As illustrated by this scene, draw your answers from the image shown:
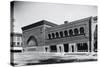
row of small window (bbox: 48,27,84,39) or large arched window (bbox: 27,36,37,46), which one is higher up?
row of small window (bbox: 48,27,84,39)

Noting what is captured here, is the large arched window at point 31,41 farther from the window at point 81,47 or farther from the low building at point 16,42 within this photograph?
the window at point 81,47

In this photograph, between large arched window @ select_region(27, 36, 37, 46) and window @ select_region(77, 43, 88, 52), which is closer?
large arched window @ select_region(27, 36, 37, 46)

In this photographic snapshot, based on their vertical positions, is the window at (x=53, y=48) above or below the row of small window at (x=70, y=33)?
below

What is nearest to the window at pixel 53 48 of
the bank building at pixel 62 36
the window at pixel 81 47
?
the bank building at pixel 62 36

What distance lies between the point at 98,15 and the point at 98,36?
0.46 m

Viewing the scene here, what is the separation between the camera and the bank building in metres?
3.70

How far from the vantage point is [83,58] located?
4.10 m

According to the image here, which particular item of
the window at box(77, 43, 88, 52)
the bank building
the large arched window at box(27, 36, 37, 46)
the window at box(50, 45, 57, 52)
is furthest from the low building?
the window at box(77, 43, 88, 52)

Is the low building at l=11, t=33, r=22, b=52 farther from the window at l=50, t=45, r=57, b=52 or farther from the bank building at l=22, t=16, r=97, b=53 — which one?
the window at l=50, t=45, r=57, b=52

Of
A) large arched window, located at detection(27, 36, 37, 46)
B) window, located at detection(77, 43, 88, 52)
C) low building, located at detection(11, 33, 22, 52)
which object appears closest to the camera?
low building, located at detection(11, 33, 22, 52)

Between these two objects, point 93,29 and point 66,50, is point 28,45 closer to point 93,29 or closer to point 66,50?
point 66,50

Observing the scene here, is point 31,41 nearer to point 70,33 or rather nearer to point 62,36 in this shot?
point 62,36

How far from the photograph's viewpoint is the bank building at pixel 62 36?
3697 mm
